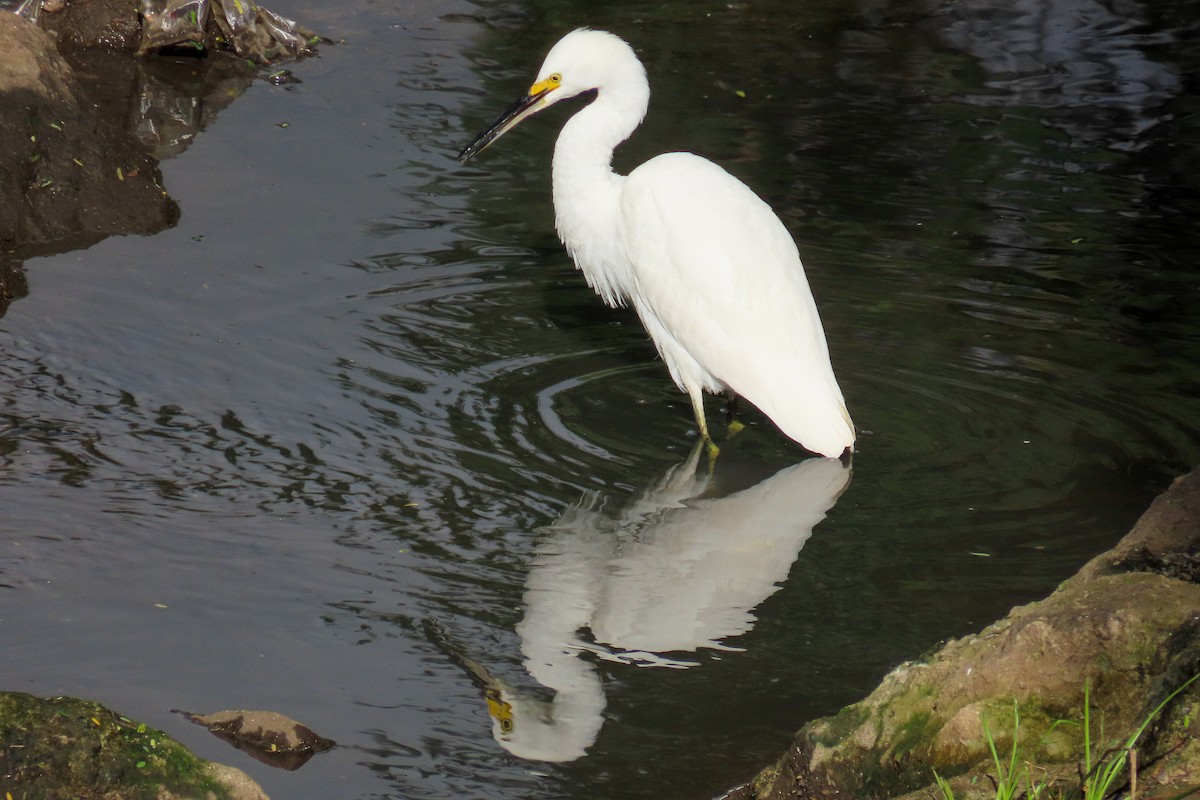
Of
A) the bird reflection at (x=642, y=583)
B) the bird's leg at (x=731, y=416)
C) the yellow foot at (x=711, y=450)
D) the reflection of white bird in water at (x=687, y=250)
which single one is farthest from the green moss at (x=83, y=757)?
the bird's leg at (x=731, y=416)

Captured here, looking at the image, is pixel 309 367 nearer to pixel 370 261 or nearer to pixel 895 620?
pixel 370 261

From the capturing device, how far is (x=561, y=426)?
17.5 feet

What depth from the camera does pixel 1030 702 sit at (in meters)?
2.61

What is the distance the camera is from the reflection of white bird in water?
18.4ft

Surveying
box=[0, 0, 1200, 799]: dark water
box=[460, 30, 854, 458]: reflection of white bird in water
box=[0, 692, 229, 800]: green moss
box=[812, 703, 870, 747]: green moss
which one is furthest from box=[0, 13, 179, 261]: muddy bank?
box=[812, 703, 870, 747]: green moss

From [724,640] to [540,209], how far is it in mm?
4482

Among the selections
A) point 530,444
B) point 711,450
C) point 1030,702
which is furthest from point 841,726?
point 711,450

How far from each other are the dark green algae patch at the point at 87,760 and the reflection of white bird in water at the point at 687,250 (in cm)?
326

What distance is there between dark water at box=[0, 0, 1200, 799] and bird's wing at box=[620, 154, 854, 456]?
1.13 ft

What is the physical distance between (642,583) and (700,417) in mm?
1464

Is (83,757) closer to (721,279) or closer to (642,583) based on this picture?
(642,583)

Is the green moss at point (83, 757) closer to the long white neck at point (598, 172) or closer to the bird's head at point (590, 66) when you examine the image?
the long white neck at point (598, 172)

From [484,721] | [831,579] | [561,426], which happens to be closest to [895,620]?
[831,579]

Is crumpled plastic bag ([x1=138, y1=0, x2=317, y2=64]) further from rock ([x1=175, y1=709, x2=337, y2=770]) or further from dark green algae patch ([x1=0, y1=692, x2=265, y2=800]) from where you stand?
dark green algae patch ([x1=0, y1=692, x2=265, y2=800])
